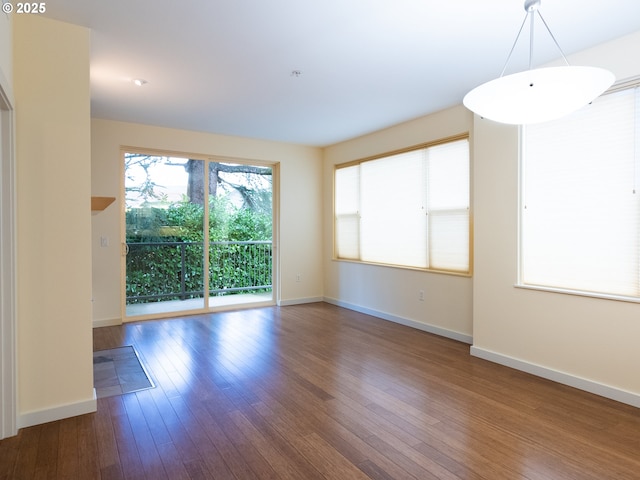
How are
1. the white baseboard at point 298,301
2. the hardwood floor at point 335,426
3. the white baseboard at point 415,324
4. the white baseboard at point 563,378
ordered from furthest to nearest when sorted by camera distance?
1. the white baseboard at point 298,301
2. the white baseboard at point 415,324
3. the white baseboard at point 563,378
4. the hardwood floor at point 335,426

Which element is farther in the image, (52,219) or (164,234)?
(164,234)

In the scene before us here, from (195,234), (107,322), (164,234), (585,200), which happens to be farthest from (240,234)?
(585,200)

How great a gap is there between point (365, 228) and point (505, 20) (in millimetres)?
3442

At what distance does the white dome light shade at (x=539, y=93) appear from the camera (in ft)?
5.11

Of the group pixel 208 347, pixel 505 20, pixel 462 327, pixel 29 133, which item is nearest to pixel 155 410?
pixel 208 347

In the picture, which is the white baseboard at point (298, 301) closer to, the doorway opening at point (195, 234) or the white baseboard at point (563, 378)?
the doorway opening at point (195, 234)

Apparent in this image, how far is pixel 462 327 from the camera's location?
4.18 metres

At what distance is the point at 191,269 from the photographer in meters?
5.45

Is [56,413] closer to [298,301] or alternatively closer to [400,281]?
[400,281]

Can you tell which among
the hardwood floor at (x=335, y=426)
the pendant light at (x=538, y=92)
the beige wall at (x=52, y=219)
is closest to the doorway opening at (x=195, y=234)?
the hardwood floor at (x=335, y=426)

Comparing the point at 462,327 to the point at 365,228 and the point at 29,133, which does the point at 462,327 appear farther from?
the point at 29,133

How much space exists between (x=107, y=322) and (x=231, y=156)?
2786 millimetres

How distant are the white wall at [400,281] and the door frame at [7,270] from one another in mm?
3871

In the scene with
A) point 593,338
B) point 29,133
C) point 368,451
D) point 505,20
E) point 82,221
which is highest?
point 505,20
